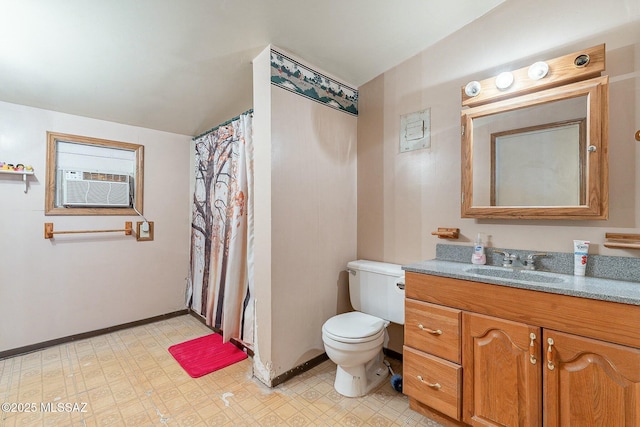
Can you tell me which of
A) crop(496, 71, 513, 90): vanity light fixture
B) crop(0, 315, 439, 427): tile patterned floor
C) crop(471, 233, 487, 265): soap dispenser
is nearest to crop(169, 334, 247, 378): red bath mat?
crop(0, 315, 439, 427): tile patterned floor

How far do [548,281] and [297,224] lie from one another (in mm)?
1422

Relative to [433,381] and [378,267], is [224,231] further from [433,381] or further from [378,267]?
[433,381]

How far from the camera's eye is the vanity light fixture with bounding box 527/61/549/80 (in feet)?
4.65

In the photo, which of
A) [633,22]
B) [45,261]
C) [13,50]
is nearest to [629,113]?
[633,22]

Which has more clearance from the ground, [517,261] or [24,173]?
[24,173]

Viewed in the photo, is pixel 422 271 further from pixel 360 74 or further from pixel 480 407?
pixel 360 74

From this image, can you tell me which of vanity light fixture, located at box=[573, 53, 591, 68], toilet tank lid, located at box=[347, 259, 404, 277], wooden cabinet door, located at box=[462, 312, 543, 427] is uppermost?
vanity light fixture, located at box=[573, 53, 591, 68]

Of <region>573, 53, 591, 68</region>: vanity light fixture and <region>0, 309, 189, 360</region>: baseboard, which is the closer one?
<region>573, 53, 591, 68</region>: vanity light fixture

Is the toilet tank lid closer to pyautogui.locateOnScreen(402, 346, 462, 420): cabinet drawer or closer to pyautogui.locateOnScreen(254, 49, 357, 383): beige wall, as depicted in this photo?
pyautogui.locateOnScreen(254, 49, 357, 383): beige wall

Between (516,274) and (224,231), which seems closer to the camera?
(516,274)

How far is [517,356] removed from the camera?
3.97 feet

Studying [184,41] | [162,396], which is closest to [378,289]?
[162,396]

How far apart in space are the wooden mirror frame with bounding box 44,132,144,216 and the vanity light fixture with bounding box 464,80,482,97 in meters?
2.95

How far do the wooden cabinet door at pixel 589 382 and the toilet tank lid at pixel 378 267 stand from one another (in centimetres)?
86
